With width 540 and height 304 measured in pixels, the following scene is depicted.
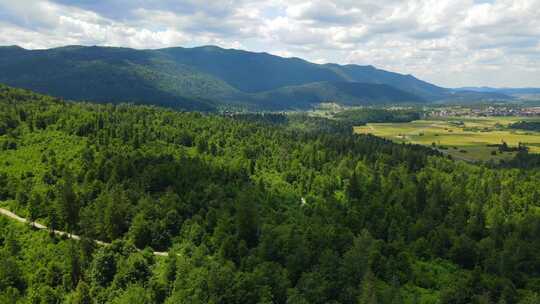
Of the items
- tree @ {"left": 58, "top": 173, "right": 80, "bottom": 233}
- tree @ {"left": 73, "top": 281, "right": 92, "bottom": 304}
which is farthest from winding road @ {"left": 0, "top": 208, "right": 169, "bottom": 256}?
tree @ {"left": 73, "top": 281, "right": 92, "bottom": 304}

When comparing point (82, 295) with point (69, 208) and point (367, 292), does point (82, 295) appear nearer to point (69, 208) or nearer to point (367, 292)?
point (69, 208)

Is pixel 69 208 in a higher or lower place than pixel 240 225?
higher

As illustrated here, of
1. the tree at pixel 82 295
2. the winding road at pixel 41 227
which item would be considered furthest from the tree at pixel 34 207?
the tree at pixel 82 295

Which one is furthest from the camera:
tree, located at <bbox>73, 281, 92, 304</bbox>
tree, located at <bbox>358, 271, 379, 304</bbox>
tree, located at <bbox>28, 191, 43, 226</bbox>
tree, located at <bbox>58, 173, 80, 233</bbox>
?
tree, located at <bbox>28, 191, 43, 226</bbox>

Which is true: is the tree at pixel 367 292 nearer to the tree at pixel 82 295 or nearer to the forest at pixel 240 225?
the forest at pixel 240 225

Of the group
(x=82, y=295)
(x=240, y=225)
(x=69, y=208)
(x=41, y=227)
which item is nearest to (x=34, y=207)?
(x=41, y=227)

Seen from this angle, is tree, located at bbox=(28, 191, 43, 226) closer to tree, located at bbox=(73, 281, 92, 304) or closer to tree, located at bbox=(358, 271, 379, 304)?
tree, located at bbox=(73, 281, 92, 304)

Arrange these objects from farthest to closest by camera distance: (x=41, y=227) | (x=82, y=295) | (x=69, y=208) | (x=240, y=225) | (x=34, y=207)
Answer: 1. (x=41, y=227)
2. (x=34, y=207)
3. (x=69, y=208)
4. (x=240, y=225)
5. (x=82, y=295)

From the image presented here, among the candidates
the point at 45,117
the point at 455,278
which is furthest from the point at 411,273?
the point at 45,117
